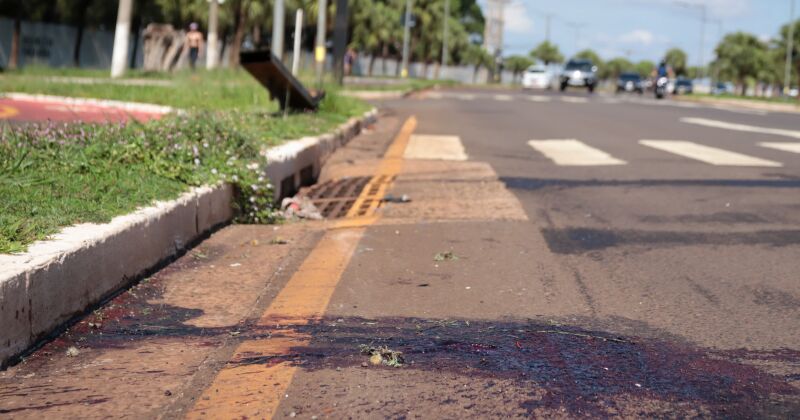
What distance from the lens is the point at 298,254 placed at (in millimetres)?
5211

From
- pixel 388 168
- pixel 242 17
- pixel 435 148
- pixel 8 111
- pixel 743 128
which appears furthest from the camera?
pixel 242 17

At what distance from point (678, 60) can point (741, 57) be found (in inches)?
3206

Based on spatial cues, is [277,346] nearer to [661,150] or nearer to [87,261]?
[87,261]

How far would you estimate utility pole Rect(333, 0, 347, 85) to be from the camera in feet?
75.3

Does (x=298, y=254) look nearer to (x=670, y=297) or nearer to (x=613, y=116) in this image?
(x=670, y=297)

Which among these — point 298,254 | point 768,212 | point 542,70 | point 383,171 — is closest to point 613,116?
point 383,171

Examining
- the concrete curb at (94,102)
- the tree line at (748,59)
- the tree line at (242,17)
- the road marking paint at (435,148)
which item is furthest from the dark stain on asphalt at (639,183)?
the tree line at (748,59)

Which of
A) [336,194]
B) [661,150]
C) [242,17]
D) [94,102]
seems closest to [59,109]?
[94,102]

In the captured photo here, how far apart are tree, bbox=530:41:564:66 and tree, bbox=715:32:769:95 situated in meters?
44.1

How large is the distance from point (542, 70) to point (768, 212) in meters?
55.5

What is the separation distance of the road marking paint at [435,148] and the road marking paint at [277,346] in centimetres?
452

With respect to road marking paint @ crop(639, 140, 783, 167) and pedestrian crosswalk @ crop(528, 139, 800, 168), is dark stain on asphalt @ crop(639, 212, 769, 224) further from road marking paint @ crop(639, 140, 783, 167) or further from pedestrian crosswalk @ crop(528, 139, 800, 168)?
road marking paint @ crop(639, 140, 783, 167)

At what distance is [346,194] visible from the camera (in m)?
7.64

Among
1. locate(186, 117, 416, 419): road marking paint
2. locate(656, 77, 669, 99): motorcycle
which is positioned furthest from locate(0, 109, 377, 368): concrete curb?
locate(656, 77, 669, 99): motorcycle
